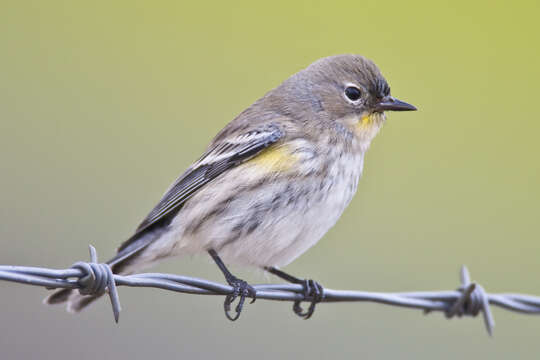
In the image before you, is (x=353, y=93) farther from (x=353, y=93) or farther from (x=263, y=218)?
(x=263, y=218)

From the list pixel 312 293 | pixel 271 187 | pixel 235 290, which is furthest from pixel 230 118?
pixel 235 290

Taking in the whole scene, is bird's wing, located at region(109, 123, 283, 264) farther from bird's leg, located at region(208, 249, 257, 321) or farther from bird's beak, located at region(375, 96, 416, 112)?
bird's beak, located at region(375, 96, 416, 112)

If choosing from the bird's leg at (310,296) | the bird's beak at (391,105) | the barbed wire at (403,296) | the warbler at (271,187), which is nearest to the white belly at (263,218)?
the warbler at (271,187)

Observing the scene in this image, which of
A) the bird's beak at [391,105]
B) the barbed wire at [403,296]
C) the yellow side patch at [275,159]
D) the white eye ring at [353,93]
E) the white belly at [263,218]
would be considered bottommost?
the barbed wire at [403,296]

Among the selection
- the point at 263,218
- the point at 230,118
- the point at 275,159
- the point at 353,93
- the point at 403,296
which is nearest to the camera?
the point at 403,296

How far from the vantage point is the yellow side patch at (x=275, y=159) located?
13.5 ft

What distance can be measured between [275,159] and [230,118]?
2764 mm

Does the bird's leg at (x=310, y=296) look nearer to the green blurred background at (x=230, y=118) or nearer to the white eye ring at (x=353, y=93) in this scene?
the green blurred background at (x=230, y=118)

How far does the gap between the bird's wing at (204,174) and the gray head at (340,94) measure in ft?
1.10

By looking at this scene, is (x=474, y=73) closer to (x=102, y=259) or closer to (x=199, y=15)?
(x=199, y=15)

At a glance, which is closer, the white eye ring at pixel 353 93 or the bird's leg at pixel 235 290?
the bird's leg at pixel 235 290

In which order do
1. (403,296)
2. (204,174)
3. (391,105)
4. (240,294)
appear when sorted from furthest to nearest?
1. (391,105)
2. (204,174)
3. (240,294)
4. (403,296)

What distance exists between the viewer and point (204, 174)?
14.5 ft

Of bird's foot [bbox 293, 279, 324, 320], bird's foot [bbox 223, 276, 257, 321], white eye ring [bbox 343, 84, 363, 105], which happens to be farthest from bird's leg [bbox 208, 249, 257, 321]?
white eye ring [bbox 343, 84, 363, 105]
